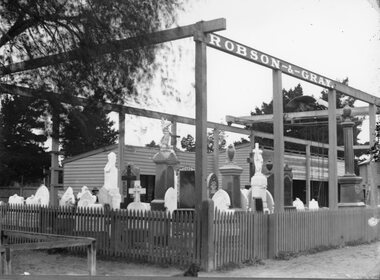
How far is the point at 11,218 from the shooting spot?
13516mm

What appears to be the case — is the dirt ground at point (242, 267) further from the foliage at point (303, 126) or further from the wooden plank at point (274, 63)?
the foliage at point (303, 126)

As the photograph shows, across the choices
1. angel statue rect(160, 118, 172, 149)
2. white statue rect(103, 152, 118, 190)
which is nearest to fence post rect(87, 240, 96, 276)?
angel statue rect(160, 118, 172, 149)

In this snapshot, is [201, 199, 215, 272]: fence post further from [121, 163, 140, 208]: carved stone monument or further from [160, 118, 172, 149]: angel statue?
[121, 163, 140, 208]: carved stone monument

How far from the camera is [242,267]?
943 cm

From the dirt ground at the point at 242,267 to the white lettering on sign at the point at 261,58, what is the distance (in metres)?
3.81

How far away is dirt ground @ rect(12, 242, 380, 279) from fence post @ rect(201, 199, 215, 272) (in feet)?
0.66

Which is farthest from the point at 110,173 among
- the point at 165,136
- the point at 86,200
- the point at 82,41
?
the point at 82,41

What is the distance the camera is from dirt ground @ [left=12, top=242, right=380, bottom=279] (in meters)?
8.49

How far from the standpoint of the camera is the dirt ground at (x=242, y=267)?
27.9ft

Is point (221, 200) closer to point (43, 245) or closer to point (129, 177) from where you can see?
point (129, 177)

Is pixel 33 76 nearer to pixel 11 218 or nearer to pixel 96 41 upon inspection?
pixel 96 41

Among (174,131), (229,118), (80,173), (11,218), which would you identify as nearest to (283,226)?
(174,131)

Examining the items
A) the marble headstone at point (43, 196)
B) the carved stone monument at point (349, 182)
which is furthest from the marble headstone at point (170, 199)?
the carved stone monument at point (349, 182)

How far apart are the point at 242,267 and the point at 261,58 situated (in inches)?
155
